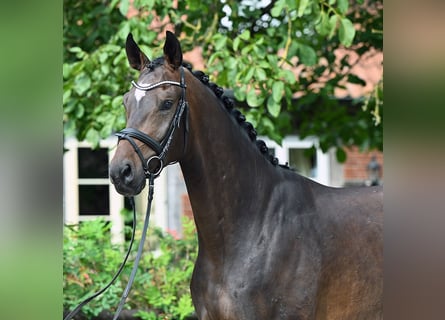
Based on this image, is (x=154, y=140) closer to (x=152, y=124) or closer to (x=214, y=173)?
(x=152, y=124)

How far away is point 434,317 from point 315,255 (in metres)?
1.94

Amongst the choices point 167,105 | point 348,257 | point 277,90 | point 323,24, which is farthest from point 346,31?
point 167,105

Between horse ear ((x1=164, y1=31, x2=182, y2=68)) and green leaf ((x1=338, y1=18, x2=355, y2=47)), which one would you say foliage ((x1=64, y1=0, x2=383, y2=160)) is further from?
horse ear ((x1=164, y1=31, x2=182, y2=68))

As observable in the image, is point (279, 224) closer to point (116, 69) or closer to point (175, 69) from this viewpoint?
point (175, 69)

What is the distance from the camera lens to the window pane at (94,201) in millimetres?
9398

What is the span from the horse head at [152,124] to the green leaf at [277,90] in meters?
1.59

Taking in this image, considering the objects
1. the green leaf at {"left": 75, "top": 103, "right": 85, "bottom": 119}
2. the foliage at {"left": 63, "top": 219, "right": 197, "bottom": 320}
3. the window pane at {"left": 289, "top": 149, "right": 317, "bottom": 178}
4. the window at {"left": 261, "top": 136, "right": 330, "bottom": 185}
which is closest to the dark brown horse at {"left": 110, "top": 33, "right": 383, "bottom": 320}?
the foliage at {"left": 63, "top": 219, "right": 197, "bottom": 320}

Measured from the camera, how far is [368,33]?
5.95 m

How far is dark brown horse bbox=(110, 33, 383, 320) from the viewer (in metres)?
2.79

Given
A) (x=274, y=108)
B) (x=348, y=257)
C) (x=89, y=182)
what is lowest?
(x=348, y=257)

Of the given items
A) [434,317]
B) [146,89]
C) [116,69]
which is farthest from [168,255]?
[434,317]

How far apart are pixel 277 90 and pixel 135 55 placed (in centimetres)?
158

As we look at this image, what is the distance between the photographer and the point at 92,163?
943 cm

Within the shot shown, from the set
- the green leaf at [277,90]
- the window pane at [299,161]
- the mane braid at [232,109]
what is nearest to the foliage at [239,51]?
the green leaf at [277,90]
